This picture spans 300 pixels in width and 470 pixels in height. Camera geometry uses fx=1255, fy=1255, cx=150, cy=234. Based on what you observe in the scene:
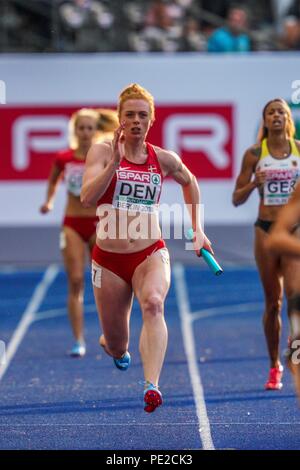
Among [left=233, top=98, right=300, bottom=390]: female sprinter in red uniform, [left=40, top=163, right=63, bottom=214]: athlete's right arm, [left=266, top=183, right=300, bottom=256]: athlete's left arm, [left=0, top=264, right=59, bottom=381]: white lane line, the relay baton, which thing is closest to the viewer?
[left=266, top=183, right=300, bottom=256]: athlete's left arm

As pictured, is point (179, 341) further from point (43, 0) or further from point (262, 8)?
point (262, 8)

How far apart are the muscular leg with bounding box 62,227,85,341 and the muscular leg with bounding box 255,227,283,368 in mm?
2418

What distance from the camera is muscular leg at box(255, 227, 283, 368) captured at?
9.91m

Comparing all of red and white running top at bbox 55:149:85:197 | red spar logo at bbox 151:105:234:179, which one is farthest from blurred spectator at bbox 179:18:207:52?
red and white running top at bbox 55:149:85:197

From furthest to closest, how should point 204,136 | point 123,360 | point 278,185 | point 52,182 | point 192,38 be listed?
point 192,38, point 204,136, point 52,182, point 278,185, point 123,360

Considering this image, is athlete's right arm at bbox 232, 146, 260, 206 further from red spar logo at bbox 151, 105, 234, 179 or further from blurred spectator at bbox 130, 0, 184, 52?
blurred spectator at bbox 130, 0, 184, 52

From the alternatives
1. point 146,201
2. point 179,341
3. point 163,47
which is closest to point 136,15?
point 163,47

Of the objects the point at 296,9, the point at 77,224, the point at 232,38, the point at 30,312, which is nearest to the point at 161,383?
the point at 77,224

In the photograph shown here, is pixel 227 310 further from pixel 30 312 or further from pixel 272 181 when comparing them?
pixel 272 181

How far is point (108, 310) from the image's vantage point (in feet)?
27.8

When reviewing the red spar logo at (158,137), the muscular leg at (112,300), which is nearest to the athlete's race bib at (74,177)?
the muscular leg at (112,300)

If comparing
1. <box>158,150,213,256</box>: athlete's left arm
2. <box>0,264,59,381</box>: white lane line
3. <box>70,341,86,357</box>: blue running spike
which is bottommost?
<box>0,264,59,381</box>: white lane line

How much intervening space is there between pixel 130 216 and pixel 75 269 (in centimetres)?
375

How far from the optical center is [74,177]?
12078 mm
